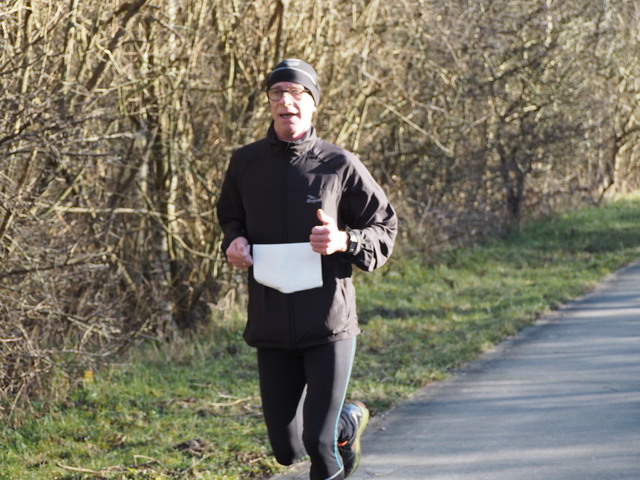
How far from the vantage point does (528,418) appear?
6.86 meters

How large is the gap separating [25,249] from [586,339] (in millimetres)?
4984

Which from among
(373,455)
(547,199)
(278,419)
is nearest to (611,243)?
(547,199)

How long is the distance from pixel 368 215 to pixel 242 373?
4.15 m

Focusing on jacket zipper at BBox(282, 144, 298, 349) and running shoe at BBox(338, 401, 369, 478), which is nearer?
jacket zipper at BBox(282, 144, 298, 349)

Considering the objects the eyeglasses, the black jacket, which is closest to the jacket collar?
the black jacket

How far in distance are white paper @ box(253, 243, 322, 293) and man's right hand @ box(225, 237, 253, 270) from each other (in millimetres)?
102

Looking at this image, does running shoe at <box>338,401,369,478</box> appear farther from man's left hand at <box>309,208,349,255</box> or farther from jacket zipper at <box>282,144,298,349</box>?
man's left hand at <box>309,208,349,255</box>

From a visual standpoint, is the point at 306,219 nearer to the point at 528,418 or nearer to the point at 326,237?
the point at 326,237

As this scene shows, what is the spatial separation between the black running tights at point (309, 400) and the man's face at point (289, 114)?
916mm

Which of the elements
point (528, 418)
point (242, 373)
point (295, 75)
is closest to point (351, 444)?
point (295, 75)

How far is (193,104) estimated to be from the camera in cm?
986

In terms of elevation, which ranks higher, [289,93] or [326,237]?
[289,93]

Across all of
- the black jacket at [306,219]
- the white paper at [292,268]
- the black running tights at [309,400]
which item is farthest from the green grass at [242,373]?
the white paper at [292,268]

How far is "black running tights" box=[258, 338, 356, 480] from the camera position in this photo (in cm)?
447
